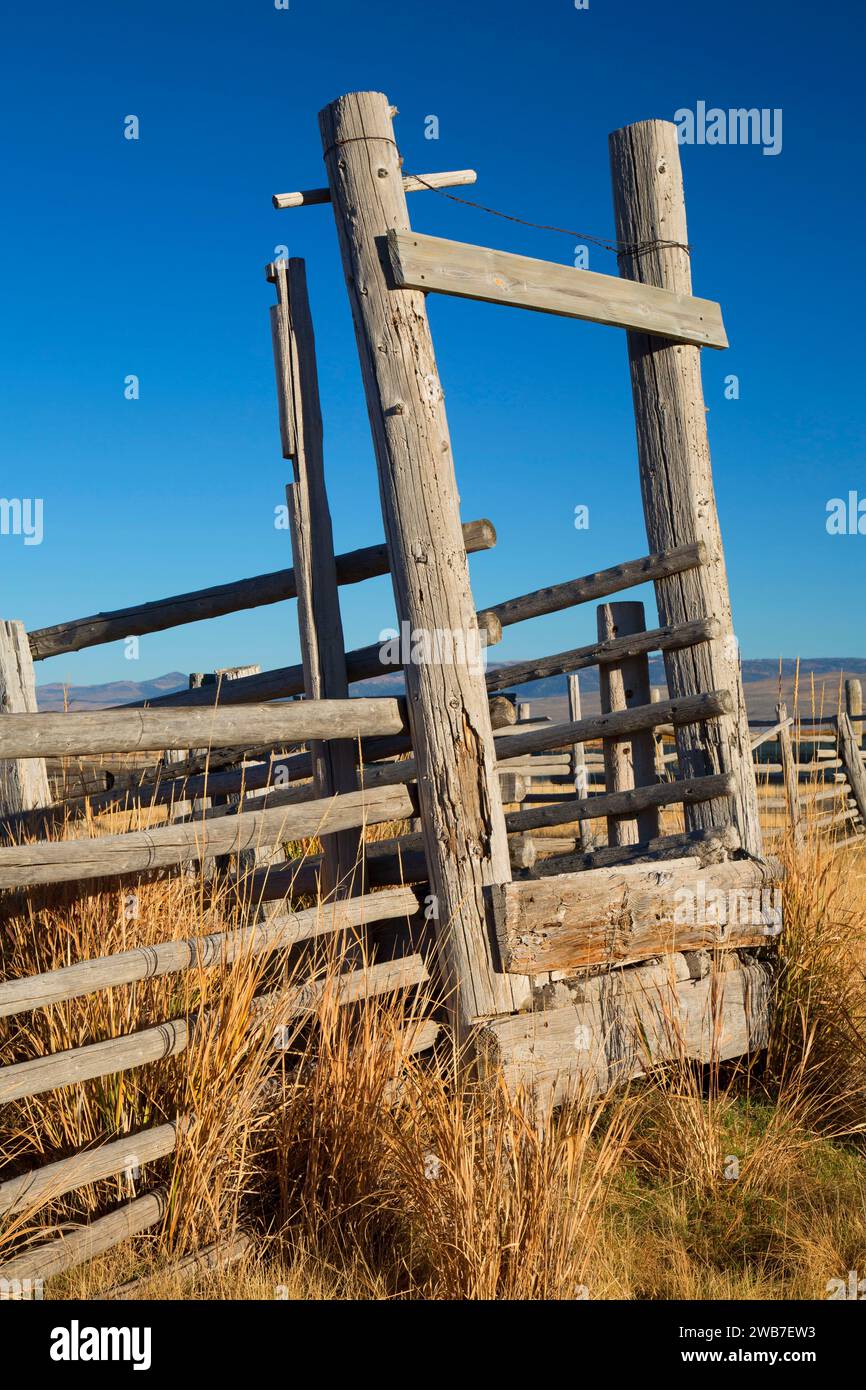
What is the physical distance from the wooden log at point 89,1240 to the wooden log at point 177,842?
2.99ft

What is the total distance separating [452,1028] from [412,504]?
6.05 ft

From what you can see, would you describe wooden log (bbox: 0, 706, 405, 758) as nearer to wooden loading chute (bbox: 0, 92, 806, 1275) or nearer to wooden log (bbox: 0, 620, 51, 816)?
wooden loading chute (bbox: 0, 92, 806, 1275)

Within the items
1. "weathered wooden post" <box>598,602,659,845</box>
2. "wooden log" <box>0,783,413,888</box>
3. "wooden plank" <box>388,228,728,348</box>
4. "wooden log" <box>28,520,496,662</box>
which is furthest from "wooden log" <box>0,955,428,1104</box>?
"wooden plank" <box>388,228,728,348</box>

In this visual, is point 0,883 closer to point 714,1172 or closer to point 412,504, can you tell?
point 412,504

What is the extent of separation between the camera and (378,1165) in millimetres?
3234

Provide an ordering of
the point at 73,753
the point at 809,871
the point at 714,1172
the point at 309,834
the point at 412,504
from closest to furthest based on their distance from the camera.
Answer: the point at 73,753 → the point at 714,1172 → the point at 309,834 → the point at 412,504 → the point at 809,871

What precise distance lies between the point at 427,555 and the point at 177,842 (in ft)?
4.39

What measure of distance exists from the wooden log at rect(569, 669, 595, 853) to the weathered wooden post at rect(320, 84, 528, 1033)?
9.23 feet

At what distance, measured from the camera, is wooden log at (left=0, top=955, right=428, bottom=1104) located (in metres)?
2.95

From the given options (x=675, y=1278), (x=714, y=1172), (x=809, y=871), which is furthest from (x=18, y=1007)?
(x=809, y=871)

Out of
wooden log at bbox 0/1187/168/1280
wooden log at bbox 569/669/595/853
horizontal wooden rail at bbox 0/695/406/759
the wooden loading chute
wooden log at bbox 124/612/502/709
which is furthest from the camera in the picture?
wooden log at bbox 569/669/595/853

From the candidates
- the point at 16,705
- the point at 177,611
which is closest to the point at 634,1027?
the point at 177,611

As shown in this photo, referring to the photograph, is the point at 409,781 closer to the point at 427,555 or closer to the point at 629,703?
the point at 427,555

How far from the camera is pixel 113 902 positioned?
3740mm
